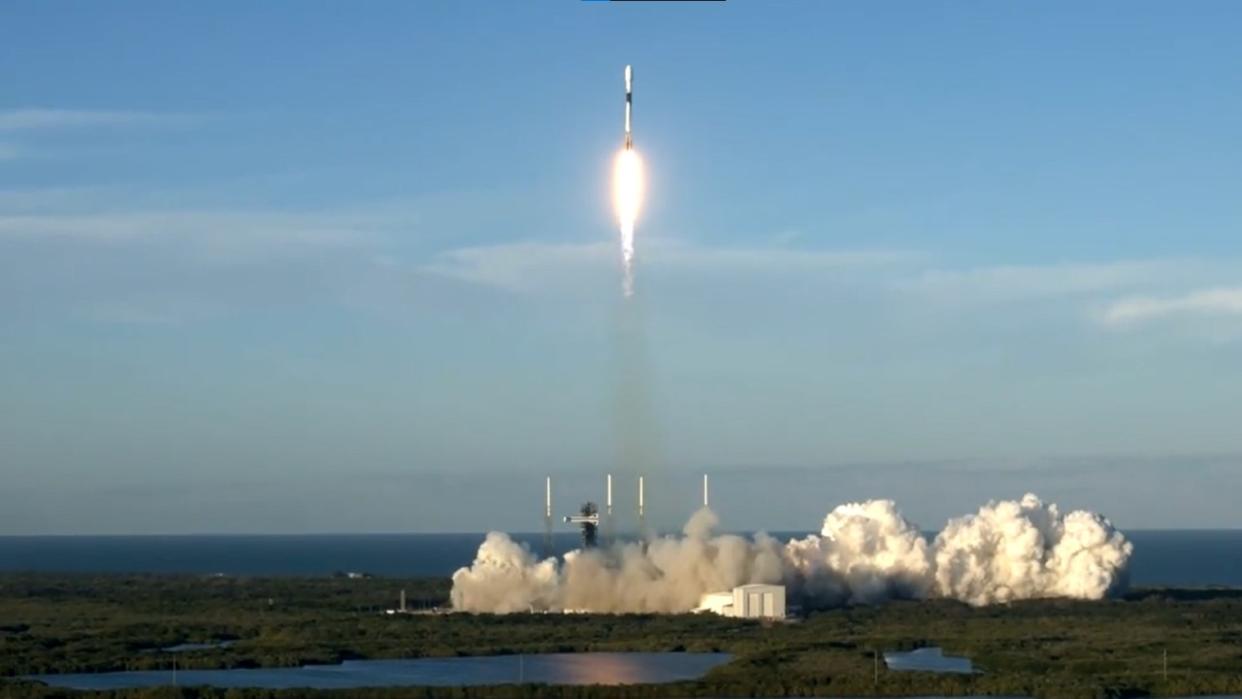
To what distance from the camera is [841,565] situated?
12294cm

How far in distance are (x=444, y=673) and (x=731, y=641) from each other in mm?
16949

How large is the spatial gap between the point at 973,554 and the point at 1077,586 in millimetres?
6159

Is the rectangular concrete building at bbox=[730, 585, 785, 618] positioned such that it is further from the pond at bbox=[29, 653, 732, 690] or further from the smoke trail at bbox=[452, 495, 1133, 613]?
the pond at bbox=[29, 653, 732, 690]

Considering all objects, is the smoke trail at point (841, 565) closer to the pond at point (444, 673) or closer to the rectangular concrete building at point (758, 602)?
the rectangular concrete building at point (758, 602)

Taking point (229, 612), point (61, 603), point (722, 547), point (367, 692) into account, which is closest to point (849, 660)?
point (367, 692)

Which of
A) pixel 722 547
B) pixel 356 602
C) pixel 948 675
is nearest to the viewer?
pixel 948 675

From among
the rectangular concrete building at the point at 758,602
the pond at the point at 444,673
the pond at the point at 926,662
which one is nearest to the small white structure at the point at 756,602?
the rectangular concrete building at the point at 758,602

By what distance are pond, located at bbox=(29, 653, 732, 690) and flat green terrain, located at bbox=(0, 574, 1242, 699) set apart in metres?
1.81

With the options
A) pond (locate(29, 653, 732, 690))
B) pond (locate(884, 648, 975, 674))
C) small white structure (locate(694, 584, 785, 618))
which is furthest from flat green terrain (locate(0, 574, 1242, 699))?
small white structure (locate(694, 584, 785, 618))

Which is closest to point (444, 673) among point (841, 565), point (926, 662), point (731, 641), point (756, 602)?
point (731, 641)

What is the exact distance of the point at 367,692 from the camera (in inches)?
3054

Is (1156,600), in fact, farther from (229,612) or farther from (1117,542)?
(229,612)

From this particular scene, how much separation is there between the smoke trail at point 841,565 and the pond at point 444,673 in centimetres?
2258

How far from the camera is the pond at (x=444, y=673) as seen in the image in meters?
A: 81.9
